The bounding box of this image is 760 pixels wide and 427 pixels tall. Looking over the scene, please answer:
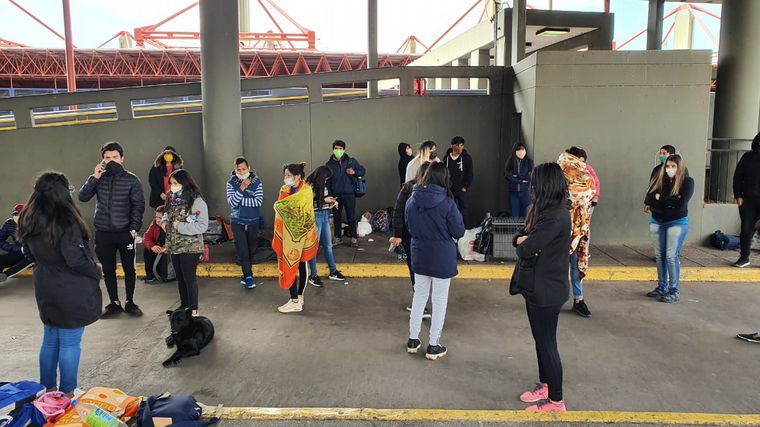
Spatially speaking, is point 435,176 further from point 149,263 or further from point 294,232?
point 149,263

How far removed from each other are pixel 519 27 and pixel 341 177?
6.85 m

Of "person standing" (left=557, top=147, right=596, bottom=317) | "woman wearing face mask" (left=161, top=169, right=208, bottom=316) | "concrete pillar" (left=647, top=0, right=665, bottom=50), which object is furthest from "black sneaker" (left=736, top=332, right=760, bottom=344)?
"concrete pillar" (left=647, top=0, right=665, bottom=50)

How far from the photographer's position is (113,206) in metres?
5.93

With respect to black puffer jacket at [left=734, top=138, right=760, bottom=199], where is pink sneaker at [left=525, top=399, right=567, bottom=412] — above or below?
below

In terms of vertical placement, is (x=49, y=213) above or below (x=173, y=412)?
above

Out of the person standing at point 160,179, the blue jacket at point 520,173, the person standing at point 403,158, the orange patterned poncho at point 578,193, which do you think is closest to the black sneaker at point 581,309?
the orange patterned poncho at point 578,193

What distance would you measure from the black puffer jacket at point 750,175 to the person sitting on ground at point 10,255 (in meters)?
9.85

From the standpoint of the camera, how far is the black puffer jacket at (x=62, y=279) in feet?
12.4

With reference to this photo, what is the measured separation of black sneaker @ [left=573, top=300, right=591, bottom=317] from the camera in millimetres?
6070

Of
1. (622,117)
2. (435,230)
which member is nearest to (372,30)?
(622,117)

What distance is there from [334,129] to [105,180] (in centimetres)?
560

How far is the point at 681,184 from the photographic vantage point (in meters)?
6.19

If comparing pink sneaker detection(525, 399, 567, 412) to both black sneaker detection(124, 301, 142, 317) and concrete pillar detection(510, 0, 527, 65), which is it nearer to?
black sneaker detection(124, 301, 142, 317)

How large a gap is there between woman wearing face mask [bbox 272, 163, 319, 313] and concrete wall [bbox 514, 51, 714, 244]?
4.80 m
